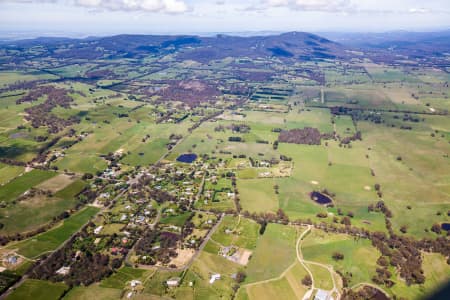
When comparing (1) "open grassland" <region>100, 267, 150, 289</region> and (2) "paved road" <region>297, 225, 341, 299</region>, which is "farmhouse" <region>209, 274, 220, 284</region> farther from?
(2) "paved road" <region>297, 225, 341, 299</region>

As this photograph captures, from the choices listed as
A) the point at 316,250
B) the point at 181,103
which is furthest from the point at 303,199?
the point at 181,103

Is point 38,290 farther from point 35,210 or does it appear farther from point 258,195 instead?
point 258,195

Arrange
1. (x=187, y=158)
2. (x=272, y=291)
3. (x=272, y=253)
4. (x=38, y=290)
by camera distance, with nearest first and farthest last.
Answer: (x=38, y=290) < (x=272, y=291) < (x=272, y=253) < (x=187, y=158)

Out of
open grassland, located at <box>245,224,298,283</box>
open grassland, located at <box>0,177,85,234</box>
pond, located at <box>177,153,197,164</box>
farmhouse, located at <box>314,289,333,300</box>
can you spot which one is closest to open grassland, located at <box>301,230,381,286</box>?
open grassland, located at <box>245,224,298,283</box>

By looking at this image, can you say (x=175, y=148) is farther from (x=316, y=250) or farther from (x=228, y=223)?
(x=316, y=250)

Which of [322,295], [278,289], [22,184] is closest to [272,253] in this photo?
[278,289]

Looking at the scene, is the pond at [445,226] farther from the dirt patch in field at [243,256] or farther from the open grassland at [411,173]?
the dirt patch in field at [243,256]
